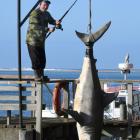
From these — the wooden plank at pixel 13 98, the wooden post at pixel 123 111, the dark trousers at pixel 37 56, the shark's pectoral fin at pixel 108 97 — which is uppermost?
the dark trousers at pixel 37 56

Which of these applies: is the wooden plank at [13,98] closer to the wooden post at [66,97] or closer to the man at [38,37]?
the man at [38,37]

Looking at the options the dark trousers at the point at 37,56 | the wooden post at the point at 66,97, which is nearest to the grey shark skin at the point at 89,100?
the dark trousers at the point at 37,56

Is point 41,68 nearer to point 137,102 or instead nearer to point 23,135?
point 23,135

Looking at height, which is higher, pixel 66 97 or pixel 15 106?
pixel 66 97

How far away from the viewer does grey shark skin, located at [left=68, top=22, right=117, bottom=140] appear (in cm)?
1505

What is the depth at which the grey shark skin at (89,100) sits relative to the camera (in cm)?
1505

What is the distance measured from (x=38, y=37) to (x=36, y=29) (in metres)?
0.17

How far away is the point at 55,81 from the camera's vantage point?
52.2ft

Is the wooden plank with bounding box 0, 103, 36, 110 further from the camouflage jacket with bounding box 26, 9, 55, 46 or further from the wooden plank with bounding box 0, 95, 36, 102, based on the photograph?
the camouflage jacket with bounding box 26, 9, 55, 46

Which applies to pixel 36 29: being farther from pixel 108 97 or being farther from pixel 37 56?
pixel 108 97

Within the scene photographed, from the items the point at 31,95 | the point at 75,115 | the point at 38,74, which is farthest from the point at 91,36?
the point at 31,95

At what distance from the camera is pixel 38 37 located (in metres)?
15.4

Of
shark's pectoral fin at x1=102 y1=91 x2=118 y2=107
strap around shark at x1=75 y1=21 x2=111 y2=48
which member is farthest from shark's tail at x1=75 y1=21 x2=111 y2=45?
shark's pectoral fin at x1=102 y1=91 x2=118 y2=107

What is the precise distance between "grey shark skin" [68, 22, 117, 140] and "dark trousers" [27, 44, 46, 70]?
34.7 inches
